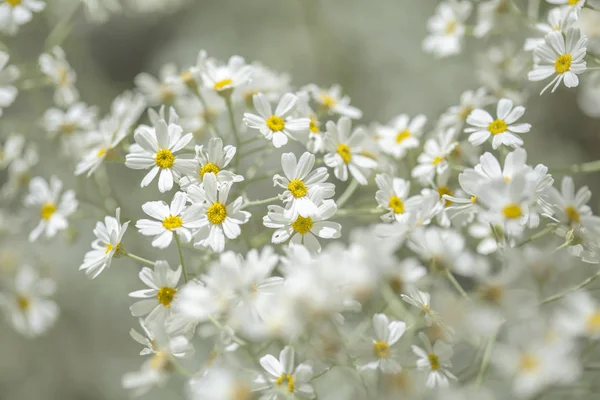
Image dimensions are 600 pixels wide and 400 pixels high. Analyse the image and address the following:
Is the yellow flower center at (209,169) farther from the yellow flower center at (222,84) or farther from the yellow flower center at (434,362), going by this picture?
the yellow flower center at (434,362)

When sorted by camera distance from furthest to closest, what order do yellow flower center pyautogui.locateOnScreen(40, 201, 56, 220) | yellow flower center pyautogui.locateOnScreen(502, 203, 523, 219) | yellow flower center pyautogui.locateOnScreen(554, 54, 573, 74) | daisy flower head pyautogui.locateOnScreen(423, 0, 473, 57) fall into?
daisy flower head pyautogui.locateOnScreen(423, 0, 473, 57)
yellow flower center pyautogui.locateOnScreen(40, 201, 56, 220)
yellow flower center pyautogui.locateOnScreen(554, 54, 573, 74)
yellow flower center pyautogui.locateOnScreen(502, 203, 523, 219)

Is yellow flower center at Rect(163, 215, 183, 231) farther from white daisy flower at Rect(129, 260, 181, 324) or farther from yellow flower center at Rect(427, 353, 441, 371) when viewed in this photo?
yellow flower center at Rect(427, 353, 441, 371)

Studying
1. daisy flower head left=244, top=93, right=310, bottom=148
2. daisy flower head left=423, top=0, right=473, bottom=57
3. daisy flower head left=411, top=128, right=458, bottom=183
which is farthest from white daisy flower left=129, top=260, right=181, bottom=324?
daisy flower head left=423, top=0, right=473, bottom=57

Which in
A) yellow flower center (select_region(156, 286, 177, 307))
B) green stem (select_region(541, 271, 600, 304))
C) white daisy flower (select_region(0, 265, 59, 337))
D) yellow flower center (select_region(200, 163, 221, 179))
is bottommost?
white daisy flower (select_region(0, 265, 59, 337))

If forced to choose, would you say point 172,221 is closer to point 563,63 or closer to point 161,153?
point 161,153

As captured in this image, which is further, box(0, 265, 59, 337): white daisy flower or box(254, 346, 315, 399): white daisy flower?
Result: box(0, 265, 59, 337): white daisy flower
